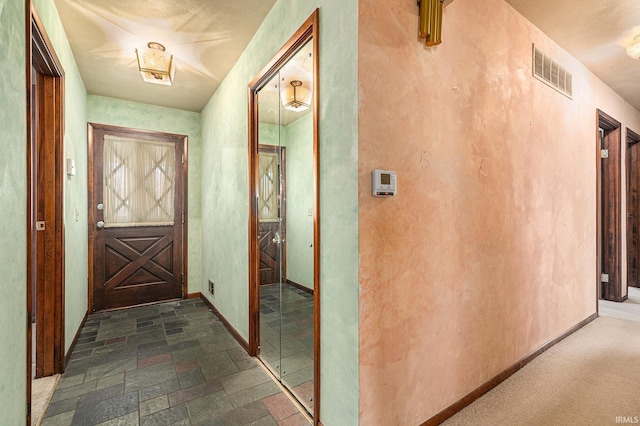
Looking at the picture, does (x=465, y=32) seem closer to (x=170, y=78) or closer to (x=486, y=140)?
(x=486, y=140)

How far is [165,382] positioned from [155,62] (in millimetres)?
2655

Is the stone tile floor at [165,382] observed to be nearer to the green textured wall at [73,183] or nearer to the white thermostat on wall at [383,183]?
the green textured wall at [73,183]

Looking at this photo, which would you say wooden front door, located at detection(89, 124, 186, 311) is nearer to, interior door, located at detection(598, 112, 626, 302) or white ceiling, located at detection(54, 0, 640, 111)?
white ceiling, located at detection(54, 0, 640, 111)

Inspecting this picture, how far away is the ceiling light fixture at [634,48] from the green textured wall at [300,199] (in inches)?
119

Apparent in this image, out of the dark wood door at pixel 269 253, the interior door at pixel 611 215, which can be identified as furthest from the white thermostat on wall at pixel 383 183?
the interior door at pixel 611 215

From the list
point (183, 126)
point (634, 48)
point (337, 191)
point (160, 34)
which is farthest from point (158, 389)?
point (634, 48)

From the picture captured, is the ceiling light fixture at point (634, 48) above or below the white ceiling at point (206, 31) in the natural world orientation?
below

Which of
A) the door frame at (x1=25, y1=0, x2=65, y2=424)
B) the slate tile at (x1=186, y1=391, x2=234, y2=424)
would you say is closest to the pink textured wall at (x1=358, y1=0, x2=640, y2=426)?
the slate tile at (x1=186, y1=391, x2=234, y2=424)

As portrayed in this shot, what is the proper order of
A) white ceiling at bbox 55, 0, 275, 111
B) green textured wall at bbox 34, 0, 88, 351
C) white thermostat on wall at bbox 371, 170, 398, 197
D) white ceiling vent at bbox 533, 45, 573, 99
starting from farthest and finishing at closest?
white ceiling vent at bbox 533, 45, 573, 99 → green textured wall at bbox 34, 0, 88, 351 → white ceiling at bbox 55, 0, 275, 111 → white thermostat on wall at bbox 371, 170, 398, 197

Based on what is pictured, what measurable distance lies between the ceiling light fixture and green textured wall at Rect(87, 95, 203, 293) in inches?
194

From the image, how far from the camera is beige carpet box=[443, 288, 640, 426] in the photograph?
1.74 meters

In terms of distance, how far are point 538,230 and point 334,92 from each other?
2116mm

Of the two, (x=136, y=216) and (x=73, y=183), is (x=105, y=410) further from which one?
(x=136, y=216)

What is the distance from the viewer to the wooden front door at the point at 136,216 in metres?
3.79
